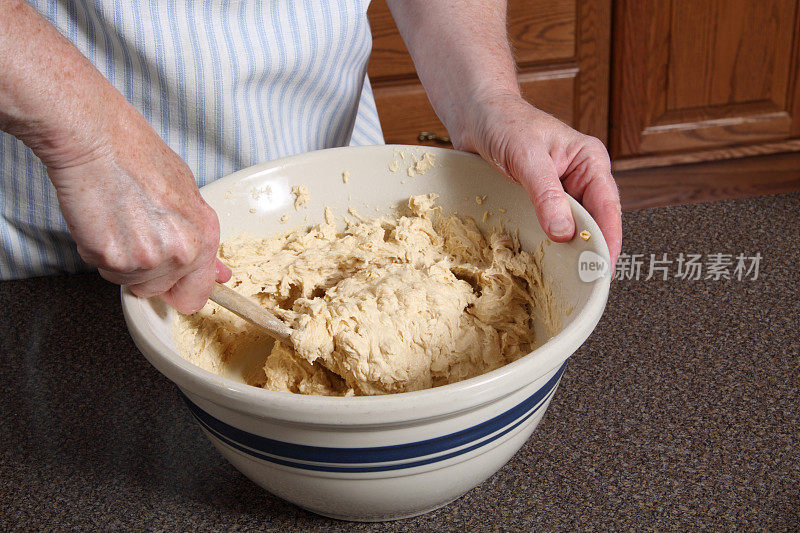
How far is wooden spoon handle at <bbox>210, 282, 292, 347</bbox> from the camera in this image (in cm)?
69

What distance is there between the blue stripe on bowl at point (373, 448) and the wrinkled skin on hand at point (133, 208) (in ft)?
0.45

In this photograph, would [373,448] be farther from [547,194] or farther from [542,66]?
[542,66]

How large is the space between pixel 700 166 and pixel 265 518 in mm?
1785

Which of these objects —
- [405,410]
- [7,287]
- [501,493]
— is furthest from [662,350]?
[7,287]

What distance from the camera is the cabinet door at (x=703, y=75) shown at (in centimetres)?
183

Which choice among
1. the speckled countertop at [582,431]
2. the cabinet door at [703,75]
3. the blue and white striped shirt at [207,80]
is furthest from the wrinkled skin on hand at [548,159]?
the cabinet door at [703,75]

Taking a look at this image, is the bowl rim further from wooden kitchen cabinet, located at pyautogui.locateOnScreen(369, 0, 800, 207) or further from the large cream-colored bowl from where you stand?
wooden kitchen cabinet, located at pyautogui.locateOnScreen(369, 0, 800, 207)

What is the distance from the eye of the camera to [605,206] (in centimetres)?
75

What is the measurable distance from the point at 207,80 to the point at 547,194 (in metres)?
0.42

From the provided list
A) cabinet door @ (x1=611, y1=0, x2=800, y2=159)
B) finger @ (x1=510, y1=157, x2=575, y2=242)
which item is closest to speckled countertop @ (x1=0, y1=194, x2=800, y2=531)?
finger @ (x1=510, y1=157, x2=575, y2=242)

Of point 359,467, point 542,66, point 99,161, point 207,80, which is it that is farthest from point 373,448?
point 542,66

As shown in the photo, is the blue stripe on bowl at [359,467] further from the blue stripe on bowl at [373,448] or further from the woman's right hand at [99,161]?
the woman's right hand at [99,161]

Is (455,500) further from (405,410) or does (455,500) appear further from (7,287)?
(7,287)

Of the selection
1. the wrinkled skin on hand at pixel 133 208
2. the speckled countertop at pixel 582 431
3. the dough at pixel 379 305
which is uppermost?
the wrinkled skin on hand at pixel 133 208
